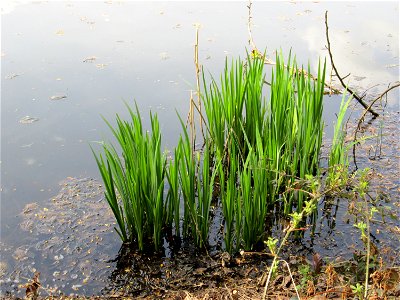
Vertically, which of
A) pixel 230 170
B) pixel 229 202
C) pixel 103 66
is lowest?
pixel 229 202

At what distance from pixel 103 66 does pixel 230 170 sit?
3.06 m

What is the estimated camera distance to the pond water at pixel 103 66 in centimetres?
322

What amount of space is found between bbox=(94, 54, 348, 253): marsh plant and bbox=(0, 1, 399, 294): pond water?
40cm

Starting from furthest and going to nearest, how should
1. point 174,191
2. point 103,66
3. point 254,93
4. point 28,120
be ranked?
point 103,66, point 28,120, point 254,93, point 174,191

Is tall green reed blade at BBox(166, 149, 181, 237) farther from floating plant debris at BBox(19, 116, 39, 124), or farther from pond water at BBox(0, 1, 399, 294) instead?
floating plant debris at BBox(19, 116, 39, 124)

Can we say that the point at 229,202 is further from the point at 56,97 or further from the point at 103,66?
the point at 103,66

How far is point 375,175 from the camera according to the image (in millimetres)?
3406

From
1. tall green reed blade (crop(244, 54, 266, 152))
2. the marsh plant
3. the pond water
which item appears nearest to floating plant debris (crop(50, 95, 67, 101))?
the pond water

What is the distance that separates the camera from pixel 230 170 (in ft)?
8.46

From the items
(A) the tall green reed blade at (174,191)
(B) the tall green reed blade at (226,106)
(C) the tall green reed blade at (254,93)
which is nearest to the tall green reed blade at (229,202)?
(A) the tall green reed blade at (174,191)

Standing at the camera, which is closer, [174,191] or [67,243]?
[174,191]

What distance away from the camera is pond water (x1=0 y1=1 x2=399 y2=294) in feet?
10.6

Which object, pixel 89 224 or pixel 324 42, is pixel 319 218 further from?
pixel 324 42

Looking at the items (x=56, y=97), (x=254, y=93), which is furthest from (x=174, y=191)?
(x=56, y=97)
